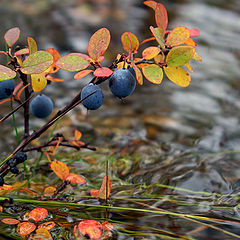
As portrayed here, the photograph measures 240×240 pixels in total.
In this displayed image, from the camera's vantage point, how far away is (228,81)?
281 centimetres

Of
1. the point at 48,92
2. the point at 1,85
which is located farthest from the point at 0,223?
the point at 48,92

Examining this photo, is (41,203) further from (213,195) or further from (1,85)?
(213,195)

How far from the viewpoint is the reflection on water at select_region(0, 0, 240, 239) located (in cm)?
160

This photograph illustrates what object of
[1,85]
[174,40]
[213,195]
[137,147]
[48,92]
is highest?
[174,40]

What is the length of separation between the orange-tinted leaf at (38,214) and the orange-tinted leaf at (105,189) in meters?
0.22

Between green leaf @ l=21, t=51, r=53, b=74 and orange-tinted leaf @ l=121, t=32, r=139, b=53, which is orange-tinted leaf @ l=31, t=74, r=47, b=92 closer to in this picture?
green leaf @ l=21, t=51, r=53, b=74

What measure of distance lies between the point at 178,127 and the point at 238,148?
0.39m

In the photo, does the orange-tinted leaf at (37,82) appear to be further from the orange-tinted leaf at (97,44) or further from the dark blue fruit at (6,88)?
the orange-tinted leaf at (97,44)

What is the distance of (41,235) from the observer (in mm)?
1105

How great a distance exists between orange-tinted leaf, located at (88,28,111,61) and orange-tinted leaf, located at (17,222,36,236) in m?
0.54

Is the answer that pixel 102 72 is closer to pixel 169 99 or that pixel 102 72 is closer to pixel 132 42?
pixel 132 42

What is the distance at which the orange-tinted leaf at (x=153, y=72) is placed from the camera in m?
1.00

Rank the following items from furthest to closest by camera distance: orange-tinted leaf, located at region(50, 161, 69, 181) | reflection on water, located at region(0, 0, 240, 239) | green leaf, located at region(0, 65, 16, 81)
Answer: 1. reflection on water, located at region(0, 0, 240, 239)
2. orange-tinted leaf, located at region(50, 161, 69, 181)
3. green leaf, located at region(0, 65, 16, 81)

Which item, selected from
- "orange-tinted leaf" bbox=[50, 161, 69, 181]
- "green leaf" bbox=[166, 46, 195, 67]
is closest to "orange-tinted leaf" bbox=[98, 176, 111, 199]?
"orange-tinted leaf" bbox=[50, 161, 69, 181]
